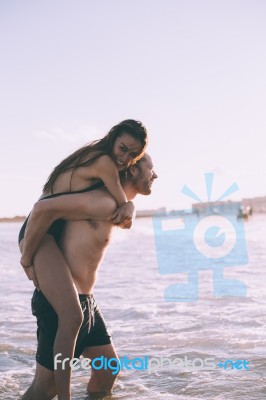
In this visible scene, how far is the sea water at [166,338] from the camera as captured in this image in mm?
4148

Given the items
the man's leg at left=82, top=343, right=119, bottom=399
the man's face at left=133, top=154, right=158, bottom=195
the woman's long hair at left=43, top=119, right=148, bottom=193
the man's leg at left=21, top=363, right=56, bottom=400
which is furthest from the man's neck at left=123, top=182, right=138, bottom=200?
the man's leg at left=21, top=363, right=56, bottom=400

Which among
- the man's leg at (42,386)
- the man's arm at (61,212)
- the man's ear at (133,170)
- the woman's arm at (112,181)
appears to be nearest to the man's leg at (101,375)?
the man's leg at (42,386)

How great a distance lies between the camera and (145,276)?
12523 mm

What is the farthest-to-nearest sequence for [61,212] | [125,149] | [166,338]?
1. [166,338]
2. [125,149]
3. [61,212]

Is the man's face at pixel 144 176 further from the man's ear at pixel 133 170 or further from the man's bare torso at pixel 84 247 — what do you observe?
the man's bare torso at pixel 84 247

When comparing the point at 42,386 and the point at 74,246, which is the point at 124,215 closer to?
the point at 74,246

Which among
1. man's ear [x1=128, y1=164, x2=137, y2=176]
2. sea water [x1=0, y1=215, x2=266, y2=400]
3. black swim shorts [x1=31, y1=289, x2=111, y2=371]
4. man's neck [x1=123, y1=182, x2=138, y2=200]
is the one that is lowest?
sea water [x1=0, y1=215, x2=266, y2=400]

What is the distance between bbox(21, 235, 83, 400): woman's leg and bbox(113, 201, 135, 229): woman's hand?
41cm

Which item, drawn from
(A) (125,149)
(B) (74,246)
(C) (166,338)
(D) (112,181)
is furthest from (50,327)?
(C) (166,338)

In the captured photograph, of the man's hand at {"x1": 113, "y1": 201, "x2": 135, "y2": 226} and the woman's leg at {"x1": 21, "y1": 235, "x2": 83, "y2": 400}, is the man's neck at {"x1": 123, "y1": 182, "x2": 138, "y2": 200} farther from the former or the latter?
the woman's leg at {"x1": 21, "y1": 235, "x2": 83, "y2": 400}

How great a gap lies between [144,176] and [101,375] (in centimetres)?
143

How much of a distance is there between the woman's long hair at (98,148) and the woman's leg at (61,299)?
18.1 inches

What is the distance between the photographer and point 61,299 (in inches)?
120

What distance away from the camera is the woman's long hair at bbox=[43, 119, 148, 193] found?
3268 mm
